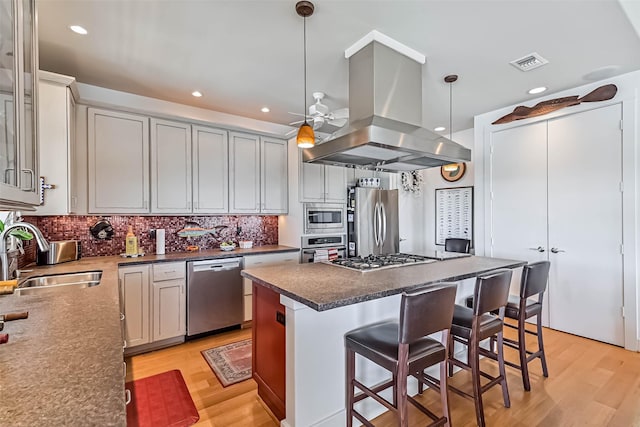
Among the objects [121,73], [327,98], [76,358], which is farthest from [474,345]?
[121,73]

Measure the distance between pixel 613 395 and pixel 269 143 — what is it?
416cm

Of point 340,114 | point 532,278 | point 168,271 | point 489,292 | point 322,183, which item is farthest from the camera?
point 322,183

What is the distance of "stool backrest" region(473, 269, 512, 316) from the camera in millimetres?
1865

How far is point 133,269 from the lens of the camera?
2904mm

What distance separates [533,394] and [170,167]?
3965 millimetres

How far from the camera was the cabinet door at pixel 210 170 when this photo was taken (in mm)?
3588

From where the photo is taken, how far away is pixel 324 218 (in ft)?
14.0

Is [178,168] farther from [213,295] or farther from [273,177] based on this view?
[213,295]

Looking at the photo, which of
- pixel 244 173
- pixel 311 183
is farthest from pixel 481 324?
pixel 244 173

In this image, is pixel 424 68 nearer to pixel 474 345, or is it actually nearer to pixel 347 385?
pixel 474 345

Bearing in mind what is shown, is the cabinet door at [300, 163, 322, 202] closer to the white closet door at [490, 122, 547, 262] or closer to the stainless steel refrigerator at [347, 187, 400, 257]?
the stainless steel refrigerator at [347, 187, 400, 257]

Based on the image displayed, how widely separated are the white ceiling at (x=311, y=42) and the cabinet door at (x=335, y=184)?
1.24m

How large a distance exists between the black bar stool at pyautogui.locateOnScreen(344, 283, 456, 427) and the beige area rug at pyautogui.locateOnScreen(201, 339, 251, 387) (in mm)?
1126

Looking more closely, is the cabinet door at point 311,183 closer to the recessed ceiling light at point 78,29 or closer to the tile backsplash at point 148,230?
the tile backsplash at point 148,230
